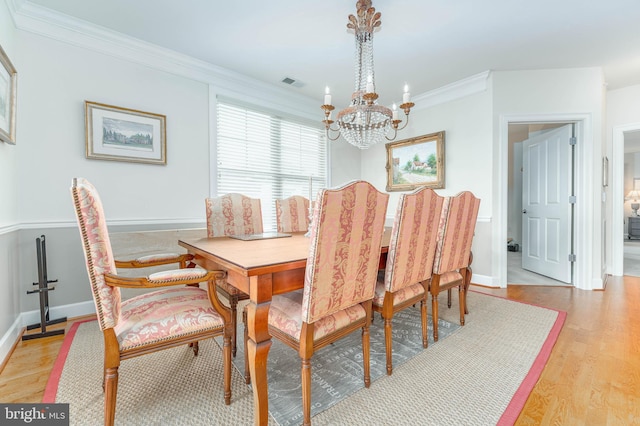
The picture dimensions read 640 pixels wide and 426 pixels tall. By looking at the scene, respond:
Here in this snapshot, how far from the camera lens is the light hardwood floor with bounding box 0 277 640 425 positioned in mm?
1276

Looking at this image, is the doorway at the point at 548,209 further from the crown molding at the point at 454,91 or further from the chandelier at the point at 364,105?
the chandelier at the point at 364,105

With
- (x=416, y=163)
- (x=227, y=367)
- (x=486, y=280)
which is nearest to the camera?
(x=227, y=367)

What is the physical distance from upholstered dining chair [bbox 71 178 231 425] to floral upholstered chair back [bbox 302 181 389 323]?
46cm

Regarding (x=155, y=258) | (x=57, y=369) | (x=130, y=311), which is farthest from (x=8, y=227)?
(x=130, y=311)

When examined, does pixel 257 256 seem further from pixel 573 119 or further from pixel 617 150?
pixel 617 150

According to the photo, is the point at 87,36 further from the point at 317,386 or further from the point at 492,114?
the point at 492,114

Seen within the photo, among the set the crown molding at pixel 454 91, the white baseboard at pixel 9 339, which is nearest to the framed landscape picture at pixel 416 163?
the crown molding at pixel 454 91

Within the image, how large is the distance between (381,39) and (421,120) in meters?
1.68

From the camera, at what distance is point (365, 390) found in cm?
144

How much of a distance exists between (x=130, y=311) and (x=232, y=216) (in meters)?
1.19

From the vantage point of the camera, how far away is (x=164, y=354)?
1788mm

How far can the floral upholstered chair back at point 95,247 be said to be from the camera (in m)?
1.03

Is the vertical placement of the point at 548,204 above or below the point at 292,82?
below

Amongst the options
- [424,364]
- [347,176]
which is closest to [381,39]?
[347,176]
